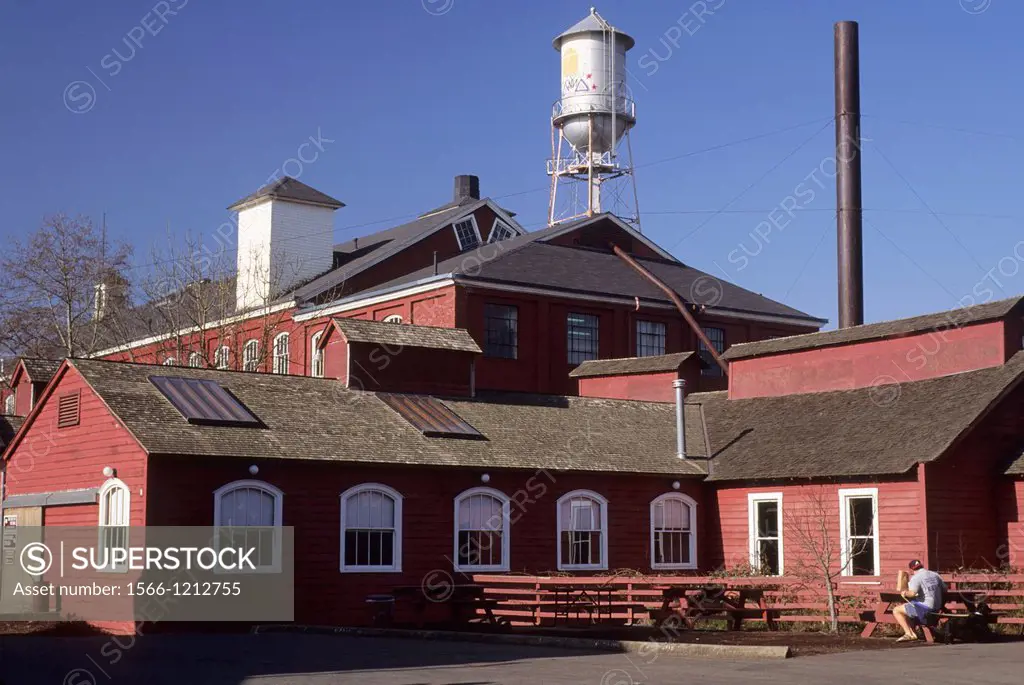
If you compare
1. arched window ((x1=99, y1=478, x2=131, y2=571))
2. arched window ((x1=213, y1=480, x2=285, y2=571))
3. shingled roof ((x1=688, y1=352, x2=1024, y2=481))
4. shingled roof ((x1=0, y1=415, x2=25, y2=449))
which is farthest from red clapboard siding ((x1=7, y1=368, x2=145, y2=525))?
shingled roof ((x1=688, y1=352, x2=1024, y2=481))

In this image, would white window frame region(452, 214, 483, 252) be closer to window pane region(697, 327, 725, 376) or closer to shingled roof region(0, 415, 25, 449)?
window pane region(697, 327, 725, 376)

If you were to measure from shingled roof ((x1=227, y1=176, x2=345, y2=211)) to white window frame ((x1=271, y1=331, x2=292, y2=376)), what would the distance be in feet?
19.4

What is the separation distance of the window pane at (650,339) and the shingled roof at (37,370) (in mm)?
19883

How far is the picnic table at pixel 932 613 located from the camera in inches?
819

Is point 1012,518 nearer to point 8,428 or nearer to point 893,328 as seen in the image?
point 893,328

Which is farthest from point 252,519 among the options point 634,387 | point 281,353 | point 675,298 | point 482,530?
point 281,353

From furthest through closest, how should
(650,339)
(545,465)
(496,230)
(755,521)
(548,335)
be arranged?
(496,230) < (650,339) < (548,335) < (755,521) < (545,465)

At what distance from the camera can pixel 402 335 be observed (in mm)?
30625

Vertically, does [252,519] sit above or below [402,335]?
below

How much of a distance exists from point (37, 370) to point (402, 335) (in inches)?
433

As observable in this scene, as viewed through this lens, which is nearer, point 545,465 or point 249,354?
point 545,465

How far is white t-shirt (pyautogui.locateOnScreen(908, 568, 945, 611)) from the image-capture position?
20.7 m

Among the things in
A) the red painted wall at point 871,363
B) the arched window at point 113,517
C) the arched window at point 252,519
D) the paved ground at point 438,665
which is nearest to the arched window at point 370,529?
the arched window at point 252,519

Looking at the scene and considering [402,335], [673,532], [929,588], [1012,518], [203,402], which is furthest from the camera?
[673,532]
